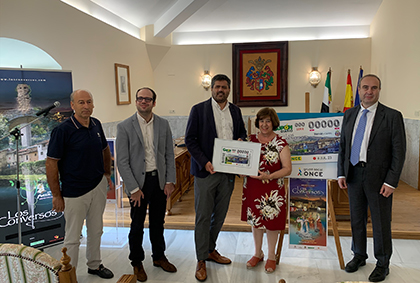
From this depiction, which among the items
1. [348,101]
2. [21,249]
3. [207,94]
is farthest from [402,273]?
[207,94]

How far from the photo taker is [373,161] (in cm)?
256

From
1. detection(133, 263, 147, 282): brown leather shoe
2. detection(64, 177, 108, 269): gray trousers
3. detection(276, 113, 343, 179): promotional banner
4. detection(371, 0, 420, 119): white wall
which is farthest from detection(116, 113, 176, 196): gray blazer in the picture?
detection(371, 0, 420, 119): white wall

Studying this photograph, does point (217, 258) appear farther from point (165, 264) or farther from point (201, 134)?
point (201, 134)

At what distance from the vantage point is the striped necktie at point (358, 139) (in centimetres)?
262

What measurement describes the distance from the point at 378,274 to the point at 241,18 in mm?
5540

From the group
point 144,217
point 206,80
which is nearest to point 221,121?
point 144,217

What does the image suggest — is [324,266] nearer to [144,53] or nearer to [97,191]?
[97,191]

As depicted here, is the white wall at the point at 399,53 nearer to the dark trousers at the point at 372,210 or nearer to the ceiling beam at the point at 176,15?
the dark trousers at the point at 372,210

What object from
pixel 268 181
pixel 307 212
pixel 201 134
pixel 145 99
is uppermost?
pixel 145 99

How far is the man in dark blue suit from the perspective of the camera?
8.75ft

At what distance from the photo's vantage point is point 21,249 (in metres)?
1.25

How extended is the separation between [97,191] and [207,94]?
5.05m

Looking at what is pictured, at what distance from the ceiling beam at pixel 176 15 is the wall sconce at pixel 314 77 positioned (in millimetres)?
2907

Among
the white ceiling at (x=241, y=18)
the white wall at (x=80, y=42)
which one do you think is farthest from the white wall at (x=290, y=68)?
the white wall at (x=80, y=42)
